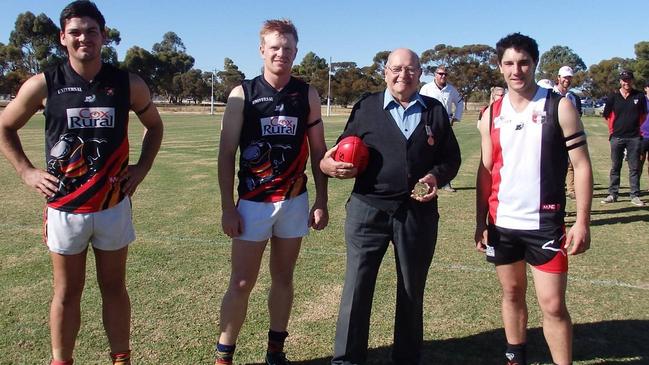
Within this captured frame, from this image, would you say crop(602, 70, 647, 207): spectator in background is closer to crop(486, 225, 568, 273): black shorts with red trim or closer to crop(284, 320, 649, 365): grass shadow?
crop(284, 320, 649, 365): grass shadow

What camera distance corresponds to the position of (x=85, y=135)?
123 inches

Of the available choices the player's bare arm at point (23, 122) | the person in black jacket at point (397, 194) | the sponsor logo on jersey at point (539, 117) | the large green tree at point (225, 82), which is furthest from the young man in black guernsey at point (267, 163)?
the large green tree at point (225, 82)

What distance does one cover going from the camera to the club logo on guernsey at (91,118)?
121 inches

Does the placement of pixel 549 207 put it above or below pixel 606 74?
below

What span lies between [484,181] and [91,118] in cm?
245

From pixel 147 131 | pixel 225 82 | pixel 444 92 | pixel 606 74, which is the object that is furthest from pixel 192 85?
pixel 147 131

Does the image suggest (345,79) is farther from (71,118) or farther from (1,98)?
(71,118)

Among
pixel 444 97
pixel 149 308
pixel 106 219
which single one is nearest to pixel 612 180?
pixel 444 97

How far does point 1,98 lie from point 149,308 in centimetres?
8246

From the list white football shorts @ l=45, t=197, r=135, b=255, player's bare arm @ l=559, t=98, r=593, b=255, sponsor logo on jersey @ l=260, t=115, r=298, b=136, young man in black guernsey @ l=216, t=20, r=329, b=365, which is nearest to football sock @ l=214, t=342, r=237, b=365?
young man in black guernsey @ l=216, t=20, r=329, b=365

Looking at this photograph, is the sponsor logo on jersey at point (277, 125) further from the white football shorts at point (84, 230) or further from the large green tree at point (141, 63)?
the large green tree at point (141, 63)

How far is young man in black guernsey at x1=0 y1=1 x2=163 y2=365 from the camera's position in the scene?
3.07 metres

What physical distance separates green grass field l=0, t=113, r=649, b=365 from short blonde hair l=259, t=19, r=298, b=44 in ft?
7.45

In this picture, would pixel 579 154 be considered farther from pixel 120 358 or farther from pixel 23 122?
pixel 23 122
